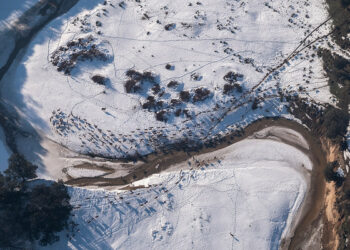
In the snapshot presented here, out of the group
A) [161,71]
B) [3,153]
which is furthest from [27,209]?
[161,71]

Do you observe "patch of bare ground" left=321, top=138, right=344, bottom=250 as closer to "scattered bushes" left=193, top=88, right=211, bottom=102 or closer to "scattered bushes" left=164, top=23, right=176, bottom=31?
"scattered bushes" left=193, top=88, right=211, bottom=102

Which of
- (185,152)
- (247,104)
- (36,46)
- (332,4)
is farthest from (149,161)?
(332,4)

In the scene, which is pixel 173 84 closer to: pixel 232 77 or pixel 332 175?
pixel 232 77

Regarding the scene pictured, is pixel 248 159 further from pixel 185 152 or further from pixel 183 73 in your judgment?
pixel 183 73

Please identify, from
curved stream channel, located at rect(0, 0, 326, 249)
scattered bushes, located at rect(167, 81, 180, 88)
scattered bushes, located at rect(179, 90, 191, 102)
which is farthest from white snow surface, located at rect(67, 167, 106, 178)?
scattered bushes, located at rect(167, 81, 180, 88)

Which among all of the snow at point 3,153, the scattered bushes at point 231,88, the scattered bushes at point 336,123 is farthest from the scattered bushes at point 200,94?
the snow at point 3,153

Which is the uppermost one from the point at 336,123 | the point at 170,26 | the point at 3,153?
the point at 170,26

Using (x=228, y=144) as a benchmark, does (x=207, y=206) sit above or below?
below

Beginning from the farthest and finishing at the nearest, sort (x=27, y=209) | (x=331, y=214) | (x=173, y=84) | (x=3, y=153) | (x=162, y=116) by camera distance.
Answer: (x=173, y=84) → (x=162, y=116) → (x=3, y=153) → (x=331, y=214) → (x=27, y=209)

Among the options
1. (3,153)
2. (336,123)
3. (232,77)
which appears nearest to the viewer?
→ (336,123)
